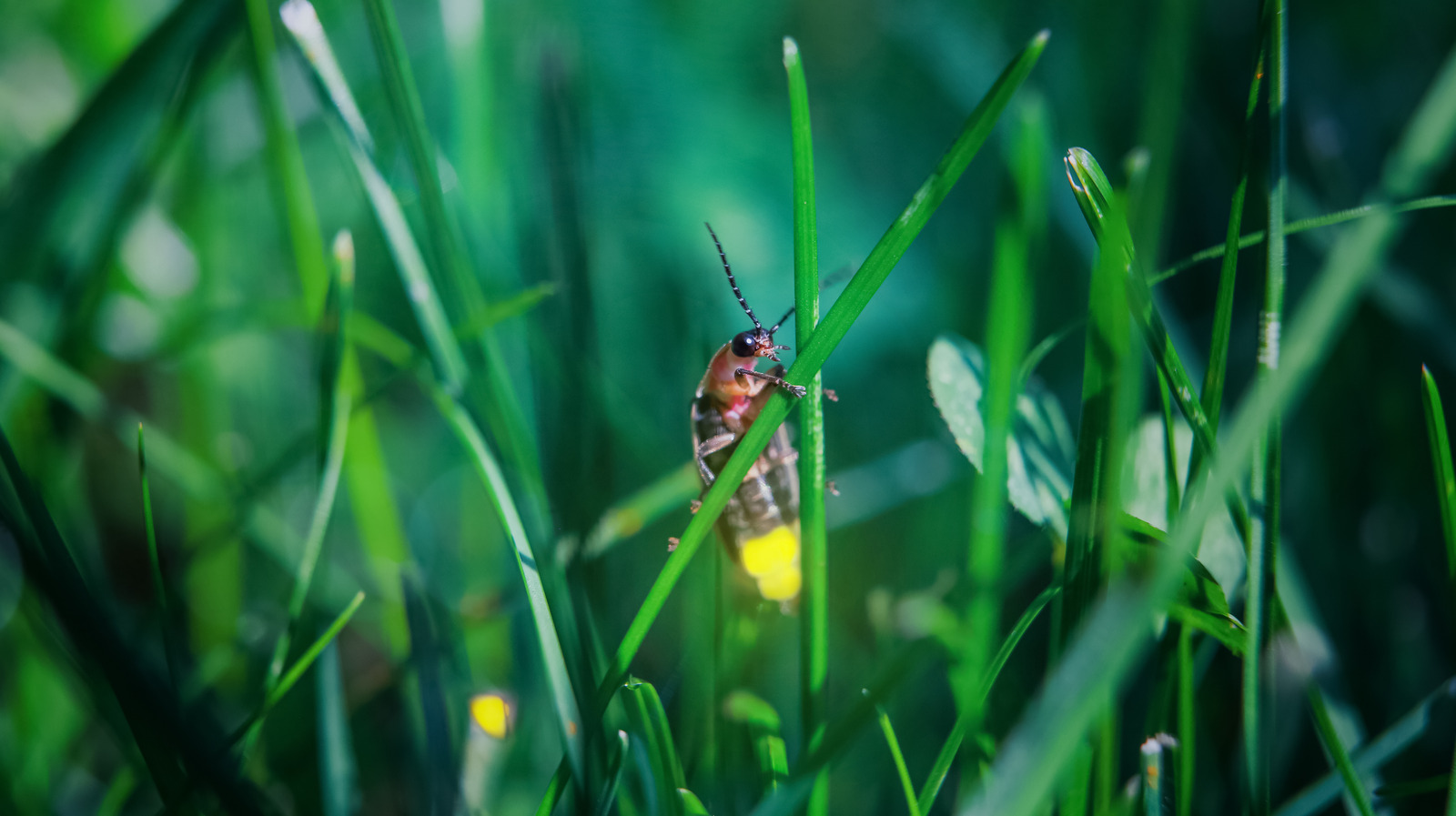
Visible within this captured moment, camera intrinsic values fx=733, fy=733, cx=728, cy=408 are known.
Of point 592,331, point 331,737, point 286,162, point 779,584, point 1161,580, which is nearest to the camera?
point 1161,580

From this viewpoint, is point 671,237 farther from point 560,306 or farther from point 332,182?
point 332,182

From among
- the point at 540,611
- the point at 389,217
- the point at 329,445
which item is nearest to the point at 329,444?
the point at 329,445

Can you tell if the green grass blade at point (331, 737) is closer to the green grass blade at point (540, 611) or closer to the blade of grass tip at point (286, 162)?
the green grass blade at point (540, 611)

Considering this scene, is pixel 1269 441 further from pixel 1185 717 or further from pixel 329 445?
pixel 329 445

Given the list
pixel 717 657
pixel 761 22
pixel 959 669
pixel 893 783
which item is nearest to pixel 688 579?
pixel 717 657

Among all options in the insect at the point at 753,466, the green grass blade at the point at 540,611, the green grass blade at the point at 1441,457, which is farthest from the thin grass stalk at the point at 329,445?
the green grass blade at the point at 1441,457

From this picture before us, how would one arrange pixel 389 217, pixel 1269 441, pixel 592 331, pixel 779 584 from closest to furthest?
pixel 1269 441, pixel 389 217, pixel 779 584, pixel 592 331
